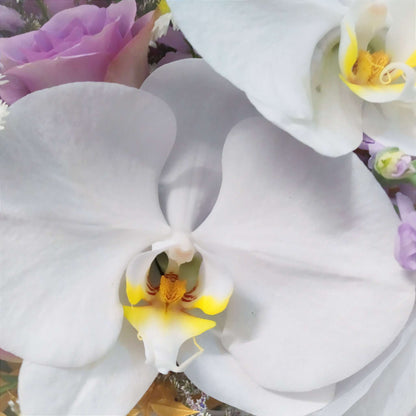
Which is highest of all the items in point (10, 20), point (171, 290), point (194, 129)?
point (10, 20)

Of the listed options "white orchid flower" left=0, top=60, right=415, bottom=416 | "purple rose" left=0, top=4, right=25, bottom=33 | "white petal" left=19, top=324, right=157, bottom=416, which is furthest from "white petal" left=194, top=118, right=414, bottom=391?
"purple rose" left=0, top=4, right=25, bottom=33

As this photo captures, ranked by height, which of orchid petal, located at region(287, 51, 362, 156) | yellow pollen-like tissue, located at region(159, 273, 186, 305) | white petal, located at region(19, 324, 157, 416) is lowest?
white petal, located at region(19, 324, 157, 416)

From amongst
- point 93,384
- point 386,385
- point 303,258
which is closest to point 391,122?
point 303,258

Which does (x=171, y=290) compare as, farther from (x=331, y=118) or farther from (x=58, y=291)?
(x=331, y=118)

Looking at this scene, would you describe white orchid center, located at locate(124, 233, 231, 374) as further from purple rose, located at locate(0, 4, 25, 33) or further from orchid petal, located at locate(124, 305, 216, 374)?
purple rose, located at locate(0, 4, 25, 33)

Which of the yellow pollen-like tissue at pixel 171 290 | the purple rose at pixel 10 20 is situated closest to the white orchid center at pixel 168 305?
the yellow pollen-like tissue at pixel 171 290

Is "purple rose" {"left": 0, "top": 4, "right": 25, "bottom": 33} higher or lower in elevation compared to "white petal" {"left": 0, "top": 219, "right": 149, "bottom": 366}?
higher
